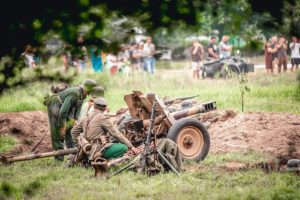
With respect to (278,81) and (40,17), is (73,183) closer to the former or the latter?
(40,17)

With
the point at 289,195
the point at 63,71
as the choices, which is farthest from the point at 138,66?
the point at 63,71

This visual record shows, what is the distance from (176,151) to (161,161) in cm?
30

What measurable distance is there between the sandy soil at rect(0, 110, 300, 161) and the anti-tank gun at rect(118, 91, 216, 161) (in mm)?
1148

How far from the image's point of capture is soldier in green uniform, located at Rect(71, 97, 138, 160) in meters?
11.8

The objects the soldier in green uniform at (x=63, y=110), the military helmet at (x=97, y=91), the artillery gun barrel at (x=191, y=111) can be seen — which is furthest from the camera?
the soldier in green uniform at (x=63, y=110)

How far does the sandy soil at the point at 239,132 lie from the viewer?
14070mm

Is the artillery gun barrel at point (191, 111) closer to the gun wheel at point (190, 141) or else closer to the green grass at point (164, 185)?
the gun wheel at point (190, 141)

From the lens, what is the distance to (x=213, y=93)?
22391 mm

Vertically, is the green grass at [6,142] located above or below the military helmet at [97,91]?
below

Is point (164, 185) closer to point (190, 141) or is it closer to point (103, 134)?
point (103, 134)

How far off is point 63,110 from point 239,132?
13.2ft

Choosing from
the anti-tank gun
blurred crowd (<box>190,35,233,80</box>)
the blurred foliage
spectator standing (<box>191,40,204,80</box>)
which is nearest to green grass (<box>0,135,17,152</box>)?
the anti-tank gun

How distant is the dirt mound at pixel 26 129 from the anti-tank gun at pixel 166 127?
126 inches

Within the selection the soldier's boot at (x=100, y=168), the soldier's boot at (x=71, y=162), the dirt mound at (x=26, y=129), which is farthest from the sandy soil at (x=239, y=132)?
the soldier's boot at (x=100, y=168)
